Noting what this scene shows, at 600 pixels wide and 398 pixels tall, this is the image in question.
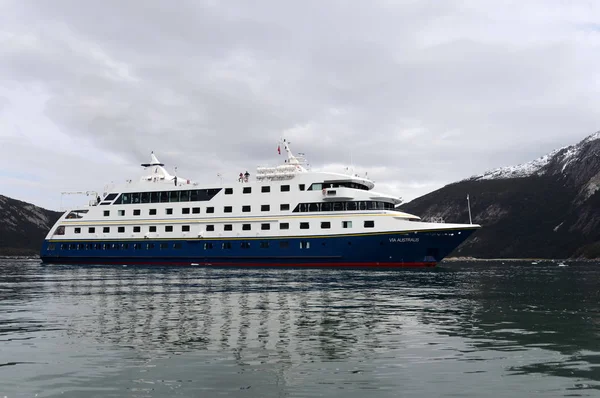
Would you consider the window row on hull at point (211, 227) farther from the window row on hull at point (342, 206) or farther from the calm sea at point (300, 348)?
the calm sea at point (300, 348)

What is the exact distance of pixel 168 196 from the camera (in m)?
60.8

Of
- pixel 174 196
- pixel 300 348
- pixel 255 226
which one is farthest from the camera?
pixel 174 196

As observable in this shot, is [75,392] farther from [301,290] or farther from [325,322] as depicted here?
[301,290]

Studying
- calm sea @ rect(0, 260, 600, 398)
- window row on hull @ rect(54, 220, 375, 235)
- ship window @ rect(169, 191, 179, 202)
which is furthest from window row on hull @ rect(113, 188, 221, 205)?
calm sea @ rect(0, 260, 600, 398)

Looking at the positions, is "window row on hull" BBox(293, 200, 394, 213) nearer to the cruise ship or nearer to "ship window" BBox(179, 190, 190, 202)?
the cruise ship

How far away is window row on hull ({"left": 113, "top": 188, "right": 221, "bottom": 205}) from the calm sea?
38022 millimetres

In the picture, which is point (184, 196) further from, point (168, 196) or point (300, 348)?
point (300, 348)

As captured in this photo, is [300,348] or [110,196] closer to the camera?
[300,348]

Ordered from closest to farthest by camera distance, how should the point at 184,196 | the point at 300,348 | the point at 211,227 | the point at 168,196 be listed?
the point at 300,348 < the point at 211,227 < the point at 184,196 < the point at 168,196

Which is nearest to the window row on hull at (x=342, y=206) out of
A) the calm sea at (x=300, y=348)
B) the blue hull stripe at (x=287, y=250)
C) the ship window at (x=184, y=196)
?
the blue hull stripe at (x=287, y=250)

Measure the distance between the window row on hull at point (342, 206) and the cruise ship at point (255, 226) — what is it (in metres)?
0.10

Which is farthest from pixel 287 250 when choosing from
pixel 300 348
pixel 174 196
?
pixel 300 348

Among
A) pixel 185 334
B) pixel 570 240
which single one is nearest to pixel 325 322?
pixel 185 334

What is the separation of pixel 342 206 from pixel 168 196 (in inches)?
822
